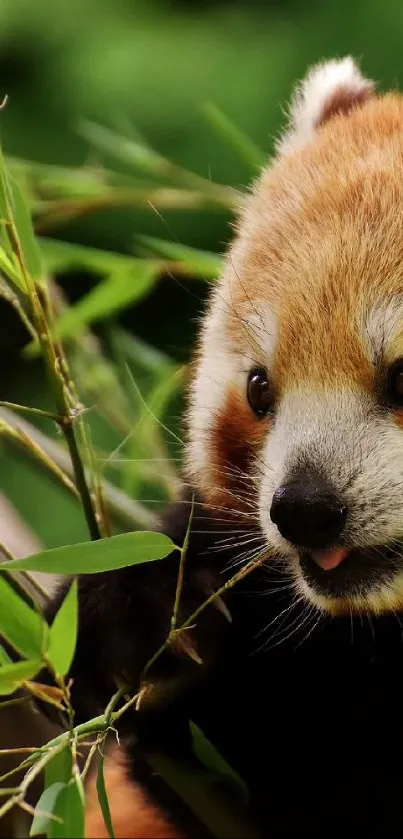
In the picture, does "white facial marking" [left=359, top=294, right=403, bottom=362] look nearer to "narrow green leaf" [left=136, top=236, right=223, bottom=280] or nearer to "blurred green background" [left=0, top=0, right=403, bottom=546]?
Answer: "narrow green leaf" [left=136, top=236, right=223, bottom=280]

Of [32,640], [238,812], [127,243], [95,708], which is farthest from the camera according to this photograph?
[127,243]

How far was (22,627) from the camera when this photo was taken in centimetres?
76

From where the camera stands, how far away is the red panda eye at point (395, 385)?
3.18 feet

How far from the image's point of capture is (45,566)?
30.4 inches

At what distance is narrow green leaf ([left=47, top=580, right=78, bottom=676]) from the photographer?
0.73 meters

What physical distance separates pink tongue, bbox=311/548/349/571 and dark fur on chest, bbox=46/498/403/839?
0.16 m

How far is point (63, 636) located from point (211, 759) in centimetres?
37

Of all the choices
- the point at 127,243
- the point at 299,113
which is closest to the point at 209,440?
the point at 299,113

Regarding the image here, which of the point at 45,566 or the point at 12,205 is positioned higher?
the point at 12,205

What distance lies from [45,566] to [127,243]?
2.48 meters

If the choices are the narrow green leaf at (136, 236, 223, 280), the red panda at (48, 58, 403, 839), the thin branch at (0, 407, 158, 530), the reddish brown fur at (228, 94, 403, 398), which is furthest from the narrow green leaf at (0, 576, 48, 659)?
the narrow green leaf at (136, 236, 223, 280)

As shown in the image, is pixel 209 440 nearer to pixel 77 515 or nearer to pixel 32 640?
pixel 32 640

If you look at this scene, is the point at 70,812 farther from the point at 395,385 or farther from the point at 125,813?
the point at 125,813

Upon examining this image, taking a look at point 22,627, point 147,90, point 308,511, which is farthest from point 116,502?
point 147,90
